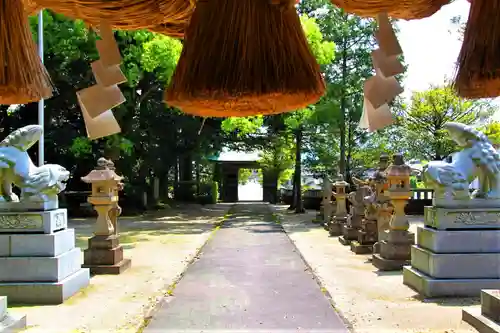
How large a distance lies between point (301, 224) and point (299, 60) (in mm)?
14309

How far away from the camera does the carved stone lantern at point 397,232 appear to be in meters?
7.84

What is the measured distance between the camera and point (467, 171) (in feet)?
20.3

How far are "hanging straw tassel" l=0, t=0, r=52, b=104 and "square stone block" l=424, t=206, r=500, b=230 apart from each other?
5294 millimetres

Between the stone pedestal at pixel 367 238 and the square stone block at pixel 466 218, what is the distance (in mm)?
3727

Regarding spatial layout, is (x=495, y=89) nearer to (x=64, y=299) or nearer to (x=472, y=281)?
(x=472, y=281)

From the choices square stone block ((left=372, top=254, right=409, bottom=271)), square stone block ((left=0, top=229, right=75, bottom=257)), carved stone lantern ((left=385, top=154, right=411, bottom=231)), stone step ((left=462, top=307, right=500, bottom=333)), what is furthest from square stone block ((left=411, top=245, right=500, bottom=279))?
square stone block ((left=0, top=229, right=75, bottom=257))

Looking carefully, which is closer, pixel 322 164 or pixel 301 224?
pixel 301 224

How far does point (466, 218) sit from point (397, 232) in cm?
208

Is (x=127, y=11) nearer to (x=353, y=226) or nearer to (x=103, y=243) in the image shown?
(x=103, y=243)

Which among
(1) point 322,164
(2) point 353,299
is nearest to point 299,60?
(2) point 353,299

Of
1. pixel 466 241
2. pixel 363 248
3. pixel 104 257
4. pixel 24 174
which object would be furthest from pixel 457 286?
pixel 24 174

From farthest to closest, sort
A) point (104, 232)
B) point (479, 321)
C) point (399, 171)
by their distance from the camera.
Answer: point (104, 232) → point (399, 171) → point (479, 321)

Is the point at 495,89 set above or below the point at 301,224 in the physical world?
above

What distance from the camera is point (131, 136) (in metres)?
17.7
